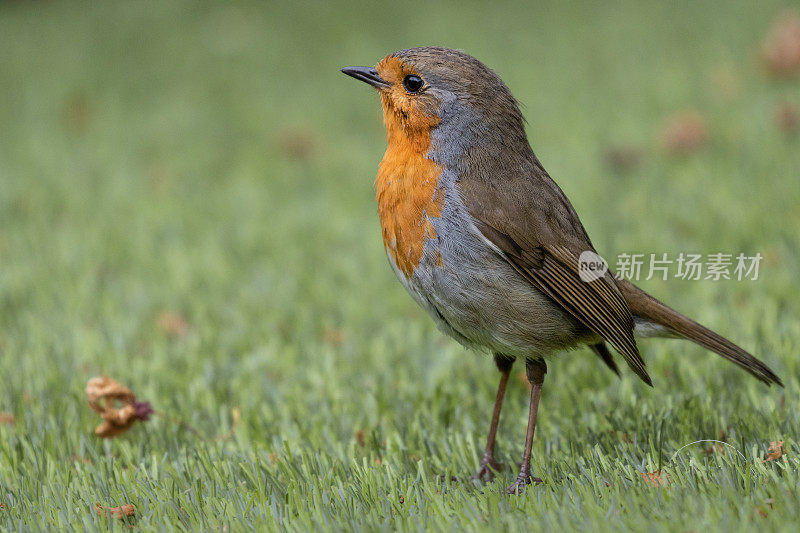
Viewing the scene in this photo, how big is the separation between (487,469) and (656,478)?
70cm

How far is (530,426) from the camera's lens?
2.98m

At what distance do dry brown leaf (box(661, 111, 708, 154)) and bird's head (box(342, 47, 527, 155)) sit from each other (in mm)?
3717

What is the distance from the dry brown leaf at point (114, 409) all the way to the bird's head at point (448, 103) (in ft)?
4.78

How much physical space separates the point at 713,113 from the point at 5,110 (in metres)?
7.06

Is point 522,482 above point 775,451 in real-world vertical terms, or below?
below

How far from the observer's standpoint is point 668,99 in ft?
24.9

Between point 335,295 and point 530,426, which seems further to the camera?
point 335,295

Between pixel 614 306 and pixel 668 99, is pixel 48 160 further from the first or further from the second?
pixel 614 306

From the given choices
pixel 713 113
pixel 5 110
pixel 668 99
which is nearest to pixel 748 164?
pixel 713 113

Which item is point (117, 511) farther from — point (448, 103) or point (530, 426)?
point (448, 103)

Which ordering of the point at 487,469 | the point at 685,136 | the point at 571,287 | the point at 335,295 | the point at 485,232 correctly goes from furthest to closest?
the point at 685,136
the point at 335,295
the point at 487,469
the point at 571,287
the point at 485,232

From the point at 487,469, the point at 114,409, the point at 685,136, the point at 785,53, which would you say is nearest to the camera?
the point at 487,469

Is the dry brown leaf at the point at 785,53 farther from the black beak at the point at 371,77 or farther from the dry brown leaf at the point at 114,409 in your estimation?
the dry brown leaf at the point at 114,409

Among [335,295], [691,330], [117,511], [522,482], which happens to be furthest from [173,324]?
[691,330]
